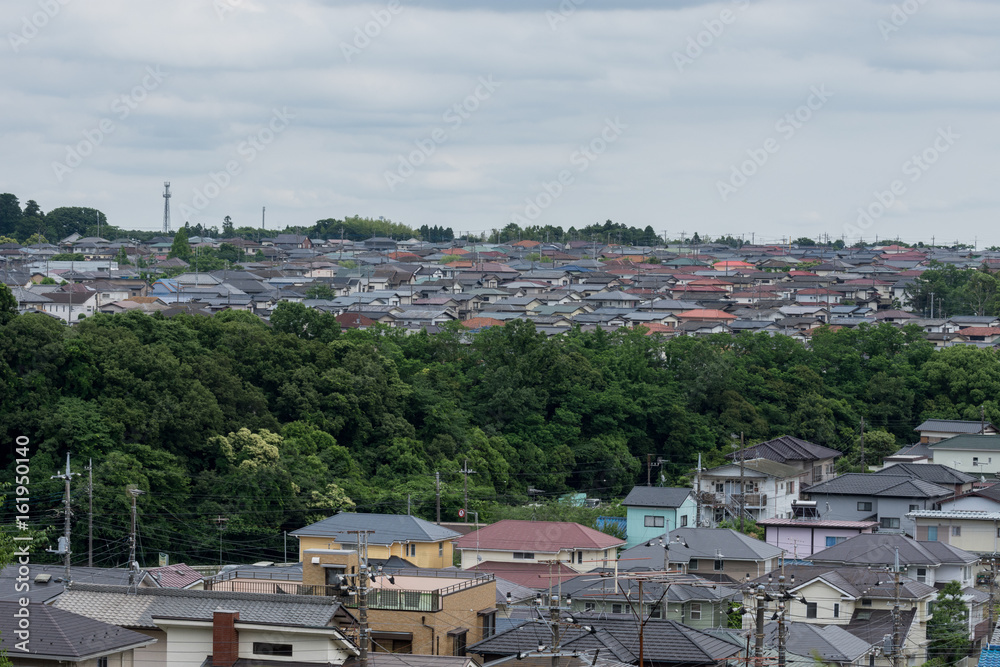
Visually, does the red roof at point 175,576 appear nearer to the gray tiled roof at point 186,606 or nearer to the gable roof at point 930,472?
the gray tiled roof at point 186,606

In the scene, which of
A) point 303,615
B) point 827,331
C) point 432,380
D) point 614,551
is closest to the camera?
point 303,615

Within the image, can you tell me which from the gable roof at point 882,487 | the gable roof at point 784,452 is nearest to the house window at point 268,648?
the gable roof at point 882,487

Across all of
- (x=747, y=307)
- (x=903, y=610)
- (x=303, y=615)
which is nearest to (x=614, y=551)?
(x=903, y=610)

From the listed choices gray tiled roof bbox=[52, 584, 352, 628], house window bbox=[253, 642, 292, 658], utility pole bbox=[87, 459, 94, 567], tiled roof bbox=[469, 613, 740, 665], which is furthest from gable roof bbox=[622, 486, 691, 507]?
house window bbox=[253, 642, 292, 658]

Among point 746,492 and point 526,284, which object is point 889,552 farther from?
point 526,284

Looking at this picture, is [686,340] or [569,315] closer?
[686,340]

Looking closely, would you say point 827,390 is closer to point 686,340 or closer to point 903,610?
point 686,340

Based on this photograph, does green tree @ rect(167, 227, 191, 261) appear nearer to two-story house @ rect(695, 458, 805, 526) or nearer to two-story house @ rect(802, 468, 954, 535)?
two-story house @ rect(695, 458, 805, 526)
